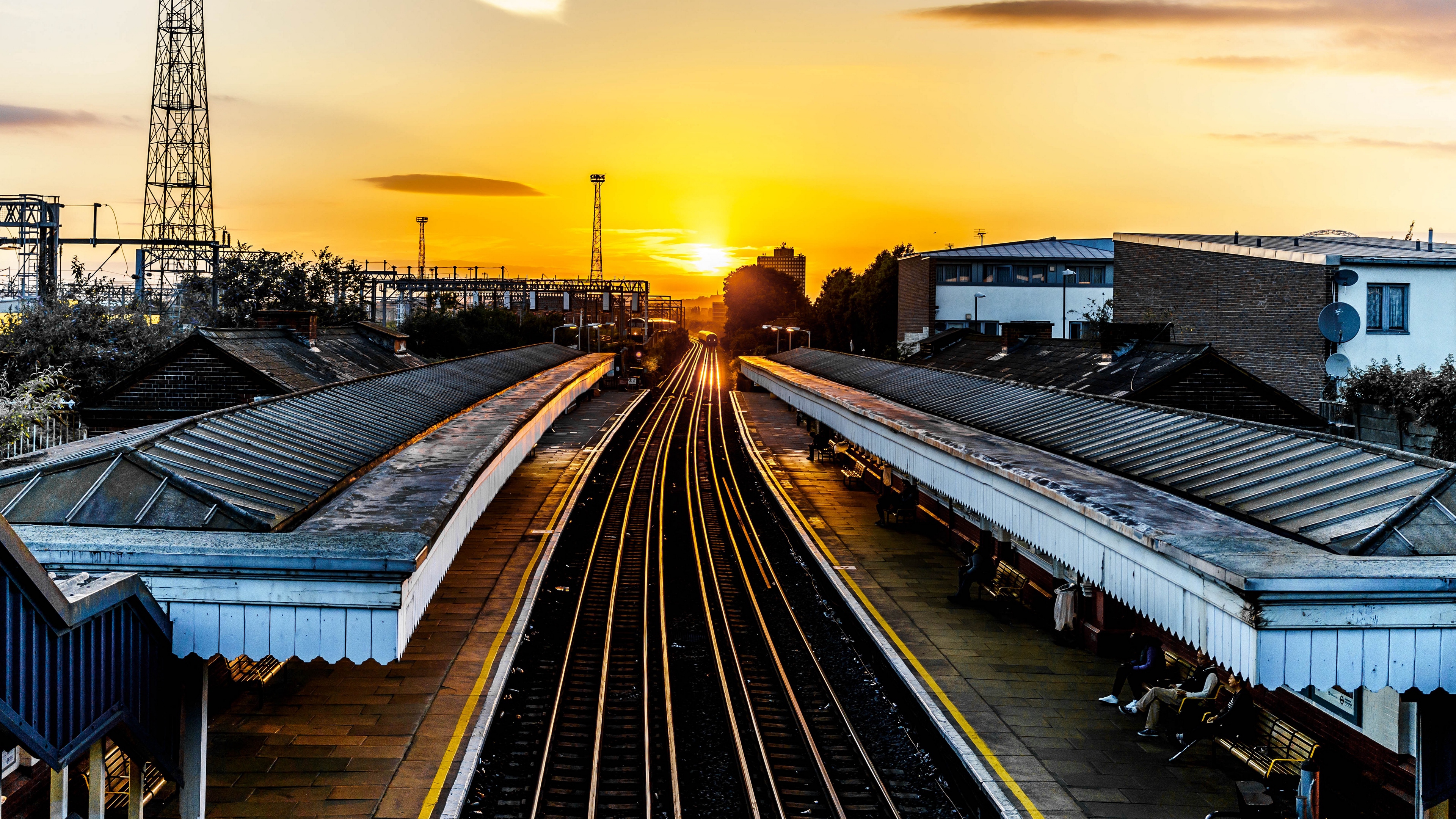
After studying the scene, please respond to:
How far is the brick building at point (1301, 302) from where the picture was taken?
90.9ft

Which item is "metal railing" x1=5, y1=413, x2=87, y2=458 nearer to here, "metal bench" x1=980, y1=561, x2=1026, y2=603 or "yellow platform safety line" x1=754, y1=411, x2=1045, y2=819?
→ "yellow platform safety line" x1=754, y1=411, x2=1045, y2=819

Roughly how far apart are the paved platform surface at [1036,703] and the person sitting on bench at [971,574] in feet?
0.99

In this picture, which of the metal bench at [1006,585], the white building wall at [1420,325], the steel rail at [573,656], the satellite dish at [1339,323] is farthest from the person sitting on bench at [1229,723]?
the white building wall at [1420,325]

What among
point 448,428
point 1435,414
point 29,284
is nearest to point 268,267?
point 29,284

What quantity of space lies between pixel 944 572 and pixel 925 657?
5.52m

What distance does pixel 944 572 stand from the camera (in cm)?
1958

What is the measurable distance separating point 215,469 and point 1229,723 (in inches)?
449

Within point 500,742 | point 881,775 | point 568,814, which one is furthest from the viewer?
point 500,742

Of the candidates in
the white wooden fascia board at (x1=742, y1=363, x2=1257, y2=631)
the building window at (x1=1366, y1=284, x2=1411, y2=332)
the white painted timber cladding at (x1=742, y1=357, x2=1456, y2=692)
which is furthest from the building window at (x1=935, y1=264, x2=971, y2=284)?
the white painted timber cladding at (x1=742, y1=357, x2=1456, y2=692)

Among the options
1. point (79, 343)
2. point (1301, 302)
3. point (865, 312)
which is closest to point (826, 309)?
point (865, 312)

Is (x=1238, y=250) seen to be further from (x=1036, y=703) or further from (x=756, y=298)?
(x=756, y=298)

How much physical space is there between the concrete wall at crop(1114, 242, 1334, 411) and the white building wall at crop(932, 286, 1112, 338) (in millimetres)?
22836

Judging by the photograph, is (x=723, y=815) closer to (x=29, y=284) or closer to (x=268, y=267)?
(x=268, y=267)

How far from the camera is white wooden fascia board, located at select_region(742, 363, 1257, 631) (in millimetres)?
8289
